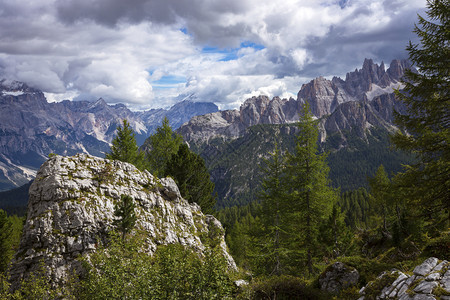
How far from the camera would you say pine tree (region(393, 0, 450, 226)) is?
47.1 ft

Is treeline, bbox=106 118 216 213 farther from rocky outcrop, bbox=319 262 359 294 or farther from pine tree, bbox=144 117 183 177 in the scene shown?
rocky outcrop, bbox=319 262 359 294

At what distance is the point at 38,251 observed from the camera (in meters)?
23.4

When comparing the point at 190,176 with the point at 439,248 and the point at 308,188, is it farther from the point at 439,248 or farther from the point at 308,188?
the point at 439,248

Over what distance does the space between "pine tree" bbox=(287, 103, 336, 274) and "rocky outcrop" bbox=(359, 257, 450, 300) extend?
11754mm

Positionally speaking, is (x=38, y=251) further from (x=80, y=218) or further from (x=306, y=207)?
(x=306, y=207)

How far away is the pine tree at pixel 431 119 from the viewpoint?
1437 cm

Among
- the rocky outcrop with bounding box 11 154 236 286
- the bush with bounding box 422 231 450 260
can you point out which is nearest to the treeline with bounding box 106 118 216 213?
the rocky outcrop with bounding box 11 154 236 286

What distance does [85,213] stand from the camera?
26328mm

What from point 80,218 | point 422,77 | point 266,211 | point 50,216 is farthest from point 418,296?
point 50,216

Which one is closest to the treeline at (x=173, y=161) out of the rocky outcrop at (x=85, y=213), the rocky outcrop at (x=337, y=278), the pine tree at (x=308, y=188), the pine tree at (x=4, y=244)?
the rocky outcrop at (x=85, y=213)

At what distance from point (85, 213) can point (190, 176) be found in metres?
19.1

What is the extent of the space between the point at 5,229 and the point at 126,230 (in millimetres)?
38289

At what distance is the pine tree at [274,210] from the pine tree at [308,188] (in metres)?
1.14

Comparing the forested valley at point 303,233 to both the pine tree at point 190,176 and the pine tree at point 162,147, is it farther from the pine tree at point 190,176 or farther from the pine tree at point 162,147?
the pine tree at point 162,147
